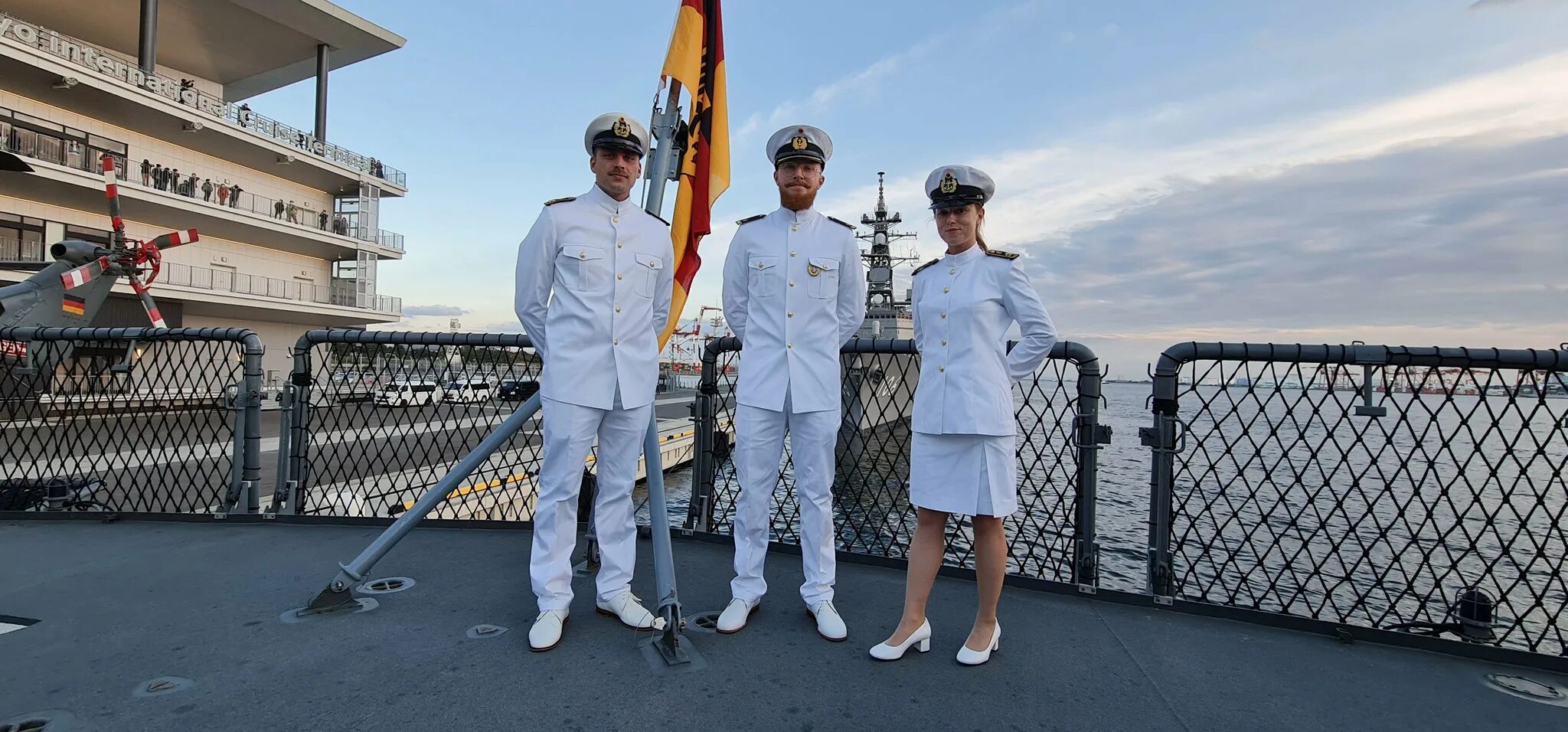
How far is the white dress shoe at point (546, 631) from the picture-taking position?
2.27 meters

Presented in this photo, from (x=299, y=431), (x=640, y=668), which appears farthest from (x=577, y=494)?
(x=299, y=431)

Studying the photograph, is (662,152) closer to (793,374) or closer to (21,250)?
(793,374)

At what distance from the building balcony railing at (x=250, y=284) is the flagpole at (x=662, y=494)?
24409 mm

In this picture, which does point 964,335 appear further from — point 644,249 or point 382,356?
point 382,356

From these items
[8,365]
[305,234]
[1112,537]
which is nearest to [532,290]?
[8,365]

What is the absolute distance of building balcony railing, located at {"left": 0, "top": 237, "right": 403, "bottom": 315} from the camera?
61.8 feet

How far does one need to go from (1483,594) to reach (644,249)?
3.35 metres

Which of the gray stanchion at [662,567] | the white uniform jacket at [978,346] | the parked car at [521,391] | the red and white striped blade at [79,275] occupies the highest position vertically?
the red and white striped blade at [79,275]

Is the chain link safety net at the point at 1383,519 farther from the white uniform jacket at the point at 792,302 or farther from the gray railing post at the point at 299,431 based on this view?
the gray railing post at the point at 299,431

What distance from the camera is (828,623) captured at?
2.48 meters

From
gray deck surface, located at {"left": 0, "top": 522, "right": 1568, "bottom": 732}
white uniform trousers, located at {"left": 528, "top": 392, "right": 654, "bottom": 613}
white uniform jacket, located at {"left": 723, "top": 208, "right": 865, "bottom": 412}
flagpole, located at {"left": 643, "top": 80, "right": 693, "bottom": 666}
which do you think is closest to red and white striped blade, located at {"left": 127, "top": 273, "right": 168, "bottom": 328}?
gray deck surface, located at {"left": 0, "top": 522, "right": 1568, "bottom": 732}

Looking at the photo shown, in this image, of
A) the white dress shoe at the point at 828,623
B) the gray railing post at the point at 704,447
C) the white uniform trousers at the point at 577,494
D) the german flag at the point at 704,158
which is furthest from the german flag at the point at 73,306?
the white dress shoe at the point at 828,623

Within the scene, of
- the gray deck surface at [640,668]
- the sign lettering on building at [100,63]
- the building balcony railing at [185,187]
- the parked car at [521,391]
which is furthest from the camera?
the building balcony railing at [185,187]

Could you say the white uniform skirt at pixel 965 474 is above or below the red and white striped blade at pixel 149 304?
below
